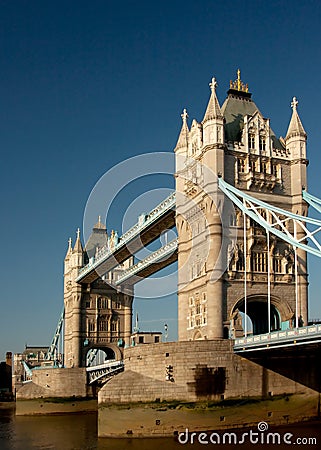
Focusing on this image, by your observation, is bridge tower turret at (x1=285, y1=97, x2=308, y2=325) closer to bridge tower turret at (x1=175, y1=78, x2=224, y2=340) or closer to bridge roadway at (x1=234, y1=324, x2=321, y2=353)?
bridge tower turret at (x1=175, y1=78, x2=224, y2=340)

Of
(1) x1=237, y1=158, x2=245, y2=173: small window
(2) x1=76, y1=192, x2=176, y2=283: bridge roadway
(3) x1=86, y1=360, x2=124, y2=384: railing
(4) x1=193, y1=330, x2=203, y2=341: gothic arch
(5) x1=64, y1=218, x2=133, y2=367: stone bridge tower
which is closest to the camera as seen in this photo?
(4) x1=193, y1=330, x2=203, y2=341: gothic arch

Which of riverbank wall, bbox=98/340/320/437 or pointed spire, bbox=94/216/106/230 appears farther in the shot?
pointed spire, bbox=94/216/106/230

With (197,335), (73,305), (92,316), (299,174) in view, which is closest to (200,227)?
(197,335)

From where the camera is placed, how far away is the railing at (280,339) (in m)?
30.4

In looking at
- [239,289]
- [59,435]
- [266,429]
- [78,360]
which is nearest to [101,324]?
[78,360]

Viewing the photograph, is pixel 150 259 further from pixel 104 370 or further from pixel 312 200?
pixel 312 200

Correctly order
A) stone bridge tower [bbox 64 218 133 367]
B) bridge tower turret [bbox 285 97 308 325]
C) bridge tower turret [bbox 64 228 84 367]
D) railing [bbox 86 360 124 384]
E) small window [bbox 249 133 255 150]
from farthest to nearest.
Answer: stone bridge tower [bbox 64 218 133 367], bridge tower turret [bbox 64 228 84 367], railing [bbox 86 360 124 384], small window [bbox 249 133 255 150], bridge tower turret [bbox 285 97 308 325]

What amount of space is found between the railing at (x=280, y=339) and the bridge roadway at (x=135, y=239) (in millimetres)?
13434

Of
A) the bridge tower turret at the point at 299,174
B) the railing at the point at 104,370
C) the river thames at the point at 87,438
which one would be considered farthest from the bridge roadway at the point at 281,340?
the railing at the point at 104,370

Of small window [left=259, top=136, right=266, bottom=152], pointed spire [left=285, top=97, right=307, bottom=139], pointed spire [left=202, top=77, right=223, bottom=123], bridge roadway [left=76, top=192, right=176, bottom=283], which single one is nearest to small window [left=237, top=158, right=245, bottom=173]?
small window [left=259, top=136, right=266, bottom=152]

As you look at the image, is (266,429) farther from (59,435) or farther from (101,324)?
(101,324)

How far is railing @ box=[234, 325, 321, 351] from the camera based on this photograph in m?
30.4

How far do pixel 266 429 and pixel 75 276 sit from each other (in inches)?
1519

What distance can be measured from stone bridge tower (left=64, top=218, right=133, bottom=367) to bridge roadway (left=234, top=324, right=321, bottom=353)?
113 ft
